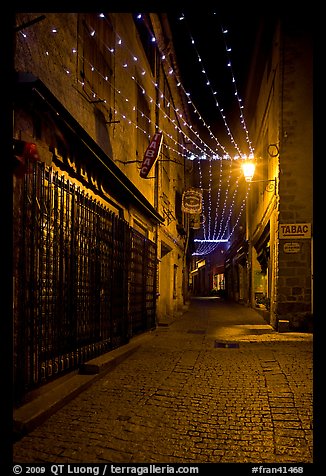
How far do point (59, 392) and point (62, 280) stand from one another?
1.55m

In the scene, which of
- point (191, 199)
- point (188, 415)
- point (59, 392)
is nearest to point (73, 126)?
point (59, 392)

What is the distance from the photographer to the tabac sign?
1232 centimetres

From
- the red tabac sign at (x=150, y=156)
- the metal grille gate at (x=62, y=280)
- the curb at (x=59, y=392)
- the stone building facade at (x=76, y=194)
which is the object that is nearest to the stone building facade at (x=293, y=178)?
the red tabac sign at (x=150, y=156)

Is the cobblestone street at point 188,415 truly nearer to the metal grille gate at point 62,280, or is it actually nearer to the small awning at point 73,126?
the metal grille gate at point 62,280

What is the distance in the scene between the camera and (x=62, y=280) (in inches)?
238

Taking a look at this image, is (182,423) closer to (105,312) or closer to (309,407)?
(309,407)

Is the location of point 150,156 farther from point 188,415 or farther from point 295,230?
point 188,415

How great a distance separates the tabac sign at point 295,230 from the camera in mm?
12320

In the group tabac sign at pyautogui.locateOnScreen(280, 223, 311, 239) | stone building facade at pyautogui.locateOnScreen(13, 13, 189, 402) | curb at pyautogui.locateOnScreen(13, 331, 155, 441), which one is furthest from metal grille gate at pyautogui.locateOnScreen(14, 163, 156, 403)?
tabac sign at pyautogui.locateOnScreen(280, 223, 311, 239)

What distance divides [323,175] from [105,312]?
18.8 feet

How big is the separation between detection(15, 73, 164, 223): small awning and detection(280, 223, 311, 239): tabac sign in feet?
13.8

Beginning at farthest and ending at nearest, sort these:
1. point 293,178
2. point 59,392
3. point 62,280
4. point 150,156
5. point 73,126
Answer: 1. point 293,178
2. point 150,156
3. point 73,126
4. point 62,280
5. point 59,392

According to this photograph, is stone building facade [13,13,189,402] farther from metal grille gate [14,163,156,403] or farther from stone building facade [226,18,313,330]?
stone building facade [226,18,313,330]

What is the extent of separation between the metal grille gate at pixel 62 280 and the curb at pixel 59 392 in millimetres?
136
